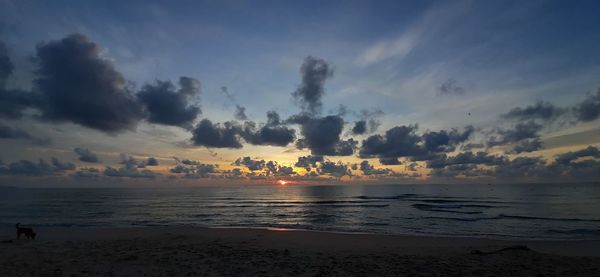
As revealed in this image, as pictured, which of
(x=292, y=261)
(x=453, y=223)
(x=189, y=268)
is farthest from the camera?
(x=453, y=223)

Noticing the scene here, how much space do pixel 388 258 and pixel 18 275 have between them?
15.5 metres

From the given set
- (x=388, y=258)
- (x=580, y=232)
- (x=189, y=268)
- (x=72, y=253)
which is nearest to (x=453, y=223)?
(x=580, y=232)

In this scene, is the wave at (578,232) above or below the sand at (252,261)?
below

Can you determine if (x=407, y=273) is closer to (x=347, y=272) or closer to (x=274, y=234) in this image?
(x=347, y=272)

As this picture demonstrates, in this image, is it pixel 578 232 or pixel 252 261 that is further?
pixel 578 232

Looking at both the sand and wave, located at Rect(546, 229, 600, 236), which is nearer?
the sand

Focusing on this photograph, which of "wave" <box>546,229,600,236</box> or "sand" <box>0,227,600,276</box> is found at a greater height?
"sand" <box>0,227,600,276</box>

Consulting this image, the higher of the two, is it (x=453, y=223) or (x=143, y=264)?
(x=143, y=264)

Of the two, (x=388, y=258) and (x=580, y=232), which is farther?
(x=580, y=232)

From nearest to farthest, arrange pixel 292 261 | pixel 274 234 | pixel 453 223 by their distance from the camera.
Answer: pixel 292 261
pixel 274 234
pixel 453 223

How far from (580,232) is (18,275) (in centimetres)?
4108

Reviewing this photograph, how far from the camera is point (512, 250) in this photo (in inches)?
695

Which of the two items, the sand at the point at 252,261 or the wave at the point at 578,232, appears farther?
the wave at the point at 578,232

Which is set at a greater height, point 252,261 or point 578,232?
point 252,261
